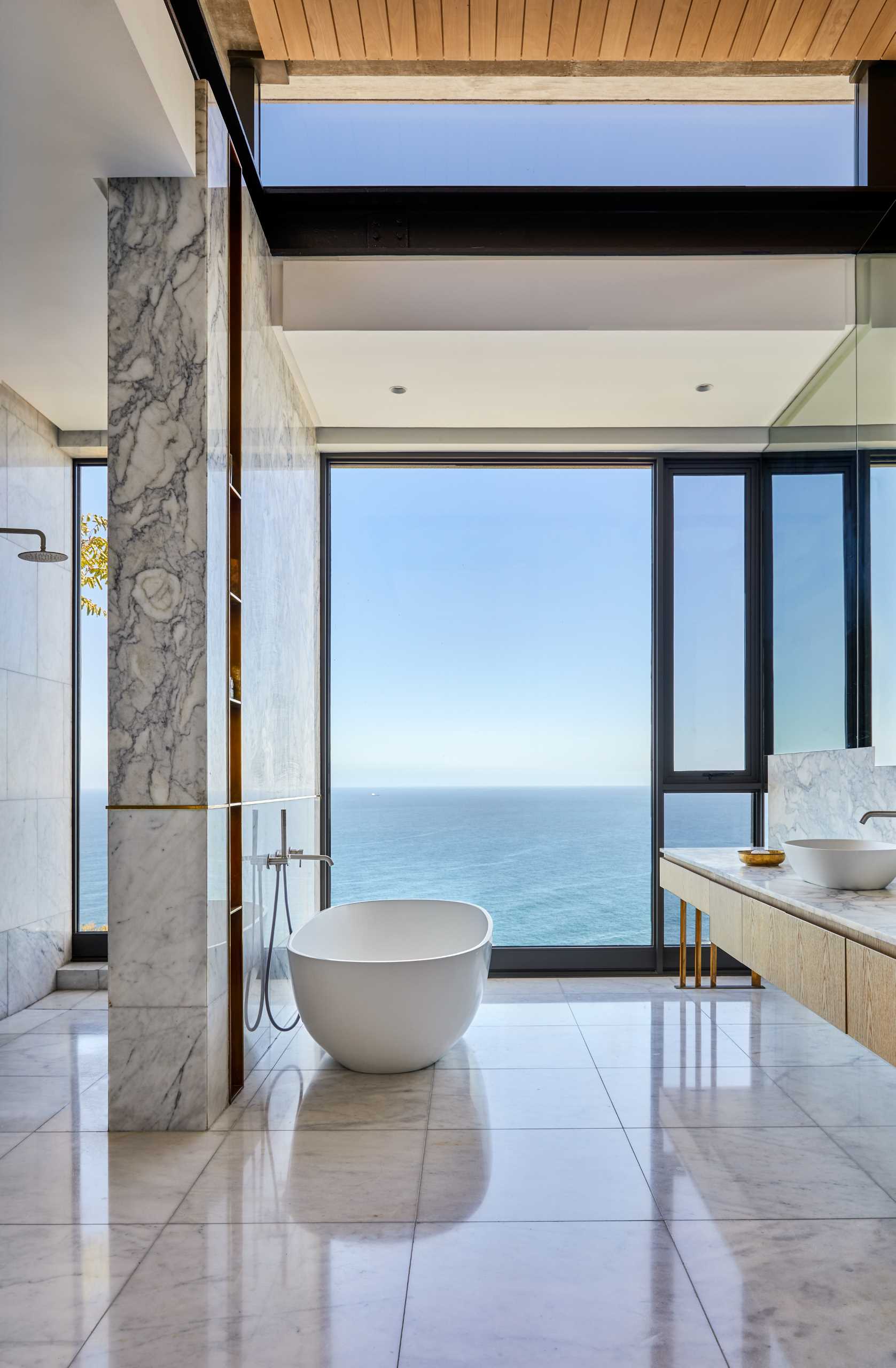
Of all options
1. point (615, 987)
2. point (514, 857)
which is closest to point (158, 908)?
point (615, 987)

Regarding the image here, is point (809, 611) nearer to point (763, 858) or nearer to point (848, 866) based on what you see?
point (763, 858)

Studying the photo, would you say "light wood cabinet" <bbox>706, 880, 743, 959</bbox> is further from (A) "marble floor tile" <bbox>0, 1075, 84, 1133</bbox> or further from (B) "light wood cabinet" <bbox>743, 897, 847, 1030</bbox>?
(A) "marble floor tile" <bbox>0, 1075, 84, 1133</bbox>

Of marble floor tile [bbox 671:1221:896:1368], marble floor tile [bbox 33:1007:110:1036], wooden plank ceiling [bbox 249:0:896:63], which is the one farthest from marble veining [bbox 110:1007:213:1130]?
wooden plank ceiling [bbox 249:0:896:63]

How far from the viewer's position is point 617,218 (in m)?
3.80

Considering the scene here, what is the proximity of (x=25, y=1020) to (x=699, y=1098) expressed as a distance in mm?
2758

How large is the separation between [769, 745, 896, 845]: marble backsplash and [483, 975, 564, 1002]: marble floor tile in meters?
1.32

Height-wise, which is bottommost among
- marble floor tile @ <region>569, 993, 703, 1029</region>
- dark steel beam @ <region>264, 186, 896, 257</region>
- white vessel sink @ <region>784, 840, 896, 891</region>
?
marble floor tile @ <region>569, 993, 703, 1029</region>

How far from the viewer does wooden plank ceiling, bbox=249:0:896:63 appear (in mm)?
3162

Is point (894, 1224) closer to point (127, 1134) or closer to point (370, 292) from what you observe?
point (127, 1134)

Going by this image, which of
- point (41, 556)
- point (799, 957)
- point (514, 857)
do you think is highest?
point (41, 556)

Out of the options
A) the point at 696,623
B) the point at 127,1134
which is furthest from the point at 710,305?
the point at 127,1134

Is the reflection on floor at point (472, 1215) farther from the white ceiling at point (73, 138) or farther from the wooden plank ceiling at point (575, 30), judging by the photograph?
the wooden plank ceiling at point (575, 30)

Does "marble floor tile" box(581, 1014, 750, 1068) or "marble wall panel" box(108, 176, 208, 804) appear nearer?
"marble wall panel" box(108, 176, 208, 804)

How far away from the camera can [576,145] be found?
3721mm
